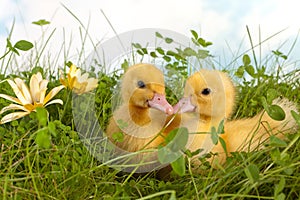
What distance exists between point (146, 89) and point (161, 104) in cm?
8

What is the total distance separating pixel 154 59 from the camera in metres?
2.51

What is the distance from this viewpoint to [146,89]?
6.23ft

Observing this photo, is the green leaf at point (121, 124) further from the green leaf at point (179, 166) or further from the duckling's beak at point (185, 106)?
the green leaf at point (179, 166)

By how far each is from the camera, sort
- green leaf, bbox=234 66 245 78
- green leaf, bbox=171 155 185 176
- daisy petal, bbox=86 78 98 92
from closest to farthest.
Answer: green leaf, bbox=171 155 185 176 < daisy petal, bbox=86 78 98 92 < green leaf, bbox=234 66 245 78

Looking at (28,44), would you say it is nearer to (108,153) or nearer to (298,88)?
(108,153)

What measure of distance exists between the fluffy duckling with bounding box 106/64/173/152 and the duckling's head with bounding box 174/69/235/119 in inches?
2.9

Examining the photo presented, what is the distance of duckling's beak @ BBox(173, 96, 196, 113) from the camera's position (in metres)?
1.91

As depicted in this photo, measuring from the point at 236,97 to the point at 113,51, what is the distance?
50cm

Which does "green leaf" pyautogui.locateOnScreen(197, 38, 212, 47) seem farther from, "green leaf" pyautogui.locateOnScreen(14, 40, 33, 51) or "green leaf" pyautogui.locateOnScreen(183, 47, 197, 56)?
"green leaf" pyautogui.locateOnScreen(14, 40, 33, 51)

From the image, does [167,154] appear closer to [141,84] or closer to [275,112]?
[275,112]

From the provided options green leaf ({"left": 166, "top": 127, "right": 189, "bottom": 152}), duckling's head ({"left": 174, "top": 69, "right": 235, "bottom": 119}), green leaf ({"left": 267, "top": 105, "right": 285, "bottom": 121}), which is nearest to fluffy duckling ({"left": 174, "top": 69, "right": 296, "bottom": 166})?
duckling's head ({"left": 174, "top": 69, "right": 235, "bottom": 119})

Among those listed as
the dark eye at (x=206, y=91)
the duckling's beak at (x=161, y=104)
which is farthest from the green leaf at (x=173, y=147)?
the dark eye at (x=206, y=91)

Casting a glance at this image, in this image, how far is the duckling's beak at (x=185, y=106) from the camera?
75.3 inches

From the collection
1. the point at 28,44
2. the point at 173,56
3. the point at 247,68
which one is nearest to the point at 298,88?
the point at 247,68
